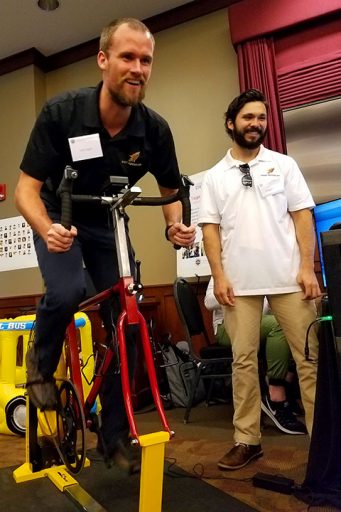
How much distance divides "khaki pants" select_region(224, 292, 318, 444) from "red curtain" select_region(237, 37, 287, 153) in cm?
169

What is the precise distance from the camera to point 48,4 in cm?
354

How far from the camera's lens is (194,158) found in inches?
140

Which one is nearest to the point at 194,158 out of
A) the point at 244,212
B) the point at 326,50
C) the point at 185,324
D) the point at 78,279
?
the point at 326,50

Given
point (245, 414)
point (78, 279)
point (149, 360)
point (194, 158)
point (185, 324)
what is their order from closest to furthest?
1. point (149, 360)
2. point (78, 279)
3. point (245, 414)
4. point (185, 324)
5. point (194, 158)

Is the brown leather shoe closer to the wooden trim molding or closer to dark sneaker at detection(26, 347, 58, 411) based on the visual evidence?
dark sneaker at detection(26, 347, 58, 411)

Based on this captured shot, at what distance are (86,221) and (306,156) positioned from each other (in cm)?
209

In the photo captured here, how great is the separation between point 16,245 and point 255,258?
9.52 ft

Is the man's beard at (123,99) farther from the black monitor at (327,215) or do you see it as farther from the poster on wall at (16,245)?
the poster on wall at (16,245)

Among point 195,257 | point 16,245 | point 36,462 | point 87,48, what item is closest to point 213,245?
point 36,462

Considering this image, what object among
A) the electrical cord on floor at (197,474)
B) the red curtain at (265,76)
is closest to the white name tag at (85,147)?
the electrical cord on floor at (197,474)

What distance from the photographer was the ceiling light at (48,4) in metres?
3.52

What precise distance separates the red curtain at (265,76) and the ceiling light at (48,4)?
A: 155 cm

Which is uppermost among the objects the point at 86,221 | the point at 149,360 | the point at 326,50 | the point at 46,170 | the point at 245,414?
the point at 326,50

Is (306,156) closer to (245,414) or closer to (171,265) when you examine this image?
(171,265)
